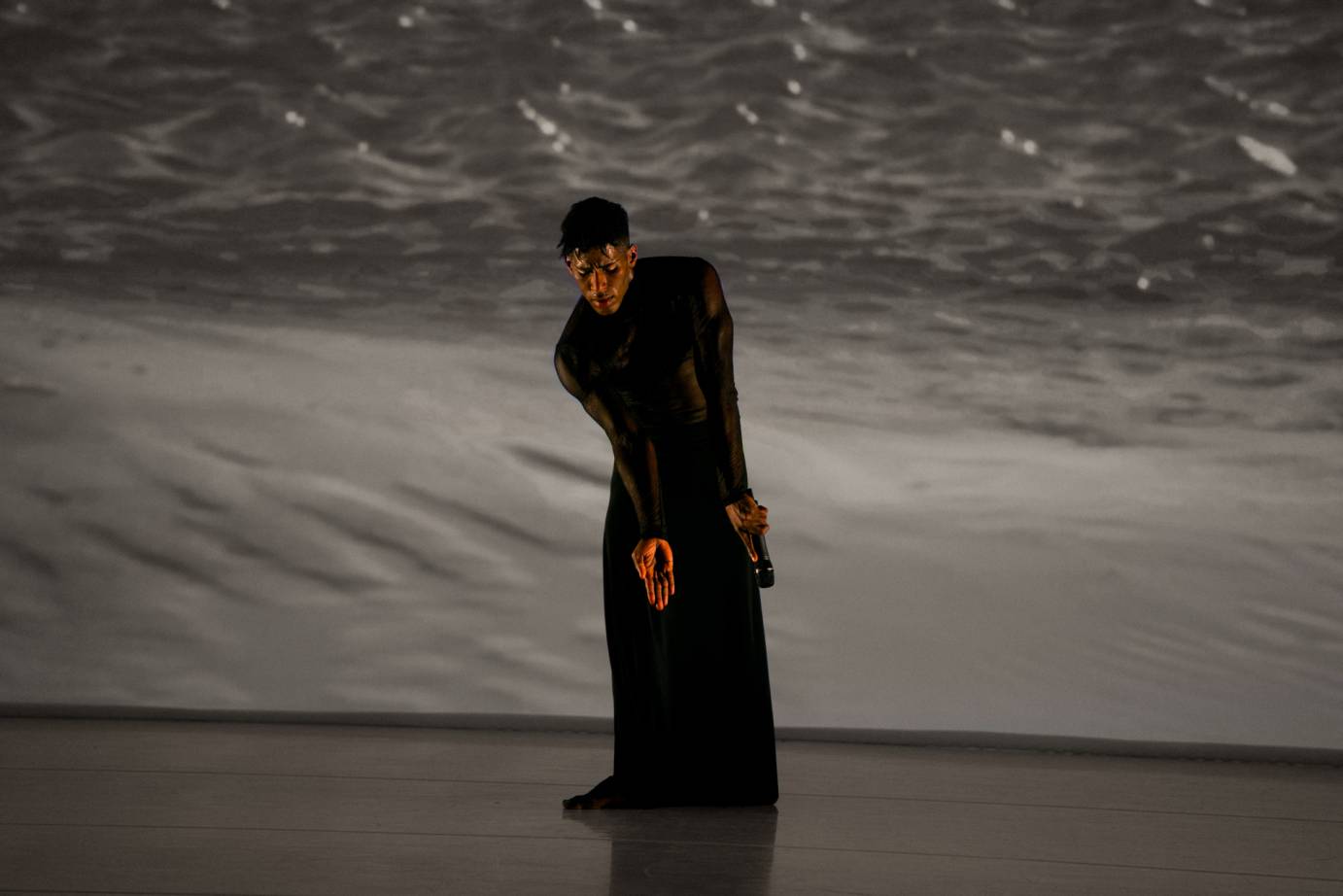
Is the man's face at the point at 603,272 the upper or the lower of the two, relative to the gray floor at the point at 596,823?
upper

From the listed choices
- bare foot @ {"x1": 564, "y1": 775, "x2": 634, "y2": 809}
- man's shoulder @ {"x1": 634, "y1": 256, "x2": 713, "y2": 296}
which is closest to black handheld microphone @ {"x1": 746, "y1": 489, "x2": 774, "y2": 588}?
man's shoulder @ {"x1": 634, "y1": 256, "x2": 713, "y2": 296}

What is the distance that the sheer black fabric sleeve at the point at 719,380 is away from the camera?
9.70ft

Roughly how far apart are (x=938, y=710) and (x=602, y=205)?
6.52 ft

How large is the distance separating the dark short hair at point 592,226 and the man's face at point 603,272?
1cm

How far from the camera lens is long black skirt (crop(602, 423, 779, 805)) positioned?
9.99 ft

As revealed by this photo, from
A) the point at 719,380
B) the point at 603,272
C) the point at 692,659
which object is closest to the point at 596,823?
the point at 692,659

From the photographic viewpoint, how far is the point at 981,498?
4.74m

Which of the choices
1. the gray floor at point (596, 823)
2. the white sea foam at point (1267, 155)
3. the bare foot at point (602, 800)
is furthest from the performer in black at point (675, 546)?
the white sea foam at point (1267, 155)

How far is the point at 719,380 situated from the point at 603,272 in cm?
32

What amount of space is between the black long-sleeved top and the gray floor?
2.19 ft

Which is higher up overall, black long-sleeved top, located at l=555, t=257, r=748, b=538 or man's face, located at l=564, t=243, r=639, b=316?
man's face, located at l=564, t=243, r=639, b=316

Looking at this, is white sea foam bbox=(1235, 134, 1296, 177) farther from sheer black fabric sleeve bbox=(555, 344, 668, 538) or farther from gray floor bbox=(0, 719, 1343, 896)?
sheer black fabric sleeve bbox=(555, 344, 668, 538)

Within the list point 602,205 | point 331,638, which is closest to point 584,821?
point 602,205

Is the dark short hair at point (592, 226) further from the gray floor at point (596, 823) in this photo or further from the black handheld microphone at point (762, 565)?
the gray floor at point (596, 823)
